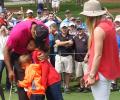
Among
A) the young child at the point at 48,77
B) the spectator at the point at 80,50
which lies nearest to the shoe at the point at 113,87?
the spectator at the point at 80,50

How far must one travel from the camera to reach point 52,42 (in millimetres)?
13281

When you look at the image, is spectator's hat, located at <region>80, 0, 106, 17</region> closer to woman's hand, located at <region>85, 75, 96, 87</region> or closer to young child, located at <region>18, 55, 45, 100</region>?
woman's hand, located at <region>85, 75, 96, 87</region>

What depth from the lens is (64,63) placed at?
12656mm

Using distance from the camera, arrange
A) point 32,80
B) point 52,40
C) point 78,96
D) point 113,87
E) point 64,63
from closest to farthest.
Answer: point 32,80, point 78,96, point 64,63, point 113,87, point 52,40

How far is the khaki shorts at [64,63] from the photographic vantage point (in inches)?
497

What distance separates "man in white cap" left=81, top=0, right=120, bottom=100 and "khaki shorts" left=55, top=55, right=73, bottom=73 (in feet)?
20.8

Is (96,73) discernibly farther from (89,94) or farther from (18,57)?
(89,94)

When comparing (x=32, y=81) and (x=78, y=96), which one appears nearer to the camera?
(x=32, y=81)

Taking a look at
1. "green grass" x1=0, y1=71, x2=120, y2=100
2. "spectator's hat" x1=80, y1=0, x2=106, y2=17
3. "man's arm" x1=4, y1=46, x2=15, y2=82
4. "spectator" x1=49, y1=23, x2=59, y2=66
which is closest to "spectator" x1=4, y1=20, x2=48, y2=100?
"man's arm" x1=4, y1=46, x2=15, y2=82

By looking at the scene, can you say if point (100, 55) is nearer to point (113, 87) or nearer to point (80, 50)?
point (80, 50)

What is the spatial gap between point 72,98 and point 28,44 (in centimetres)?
509

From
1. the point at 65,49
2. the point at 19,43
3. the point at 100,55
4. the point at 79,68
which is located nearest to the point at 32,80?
the point at 19,43

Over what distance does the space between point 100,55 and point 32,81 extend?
1248 mm

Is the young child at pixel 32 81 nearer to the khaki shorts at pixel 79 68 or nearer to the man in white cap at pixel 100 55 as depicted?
the man in white cap at pixel 100 55
